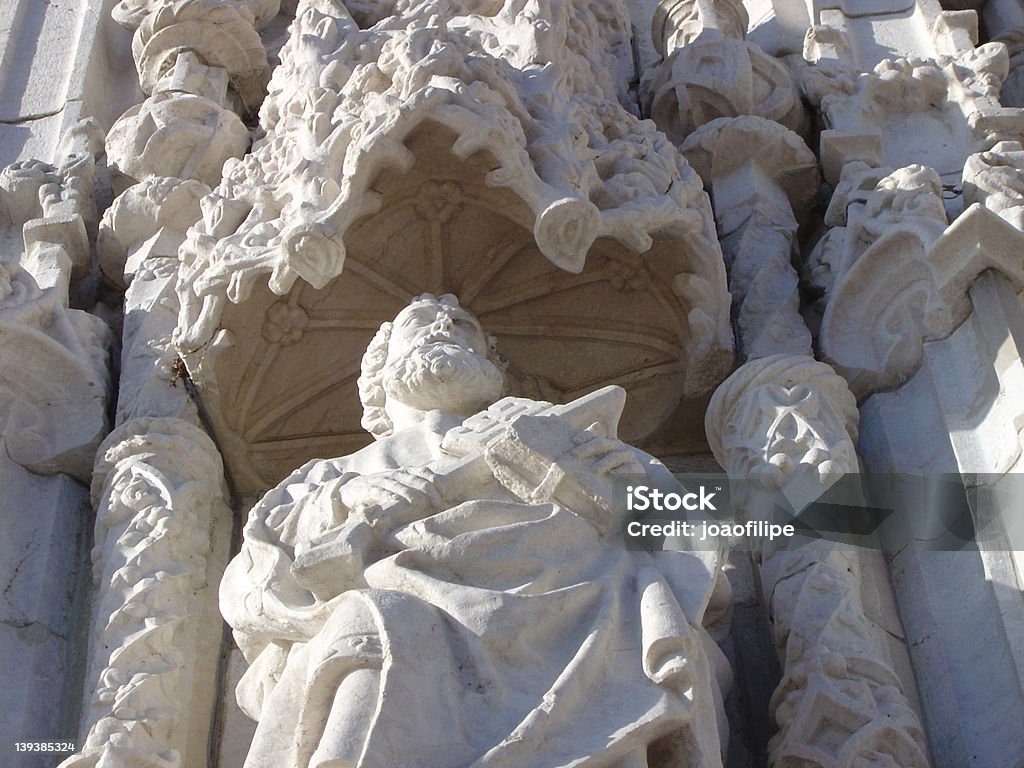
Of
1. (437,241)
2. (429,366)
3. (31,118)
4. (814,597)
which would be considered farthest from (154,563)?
(31,118)

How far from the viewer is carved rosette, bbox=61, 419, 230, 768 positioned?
4.70 metres

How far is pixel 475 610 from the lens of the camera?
4.06m

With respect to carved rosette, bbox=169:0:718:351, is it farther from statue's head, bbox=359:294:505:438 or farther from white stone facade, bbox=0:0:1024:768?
statue's head, bbox=359:294:505:438

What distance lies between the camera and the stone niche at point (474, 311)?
561cm

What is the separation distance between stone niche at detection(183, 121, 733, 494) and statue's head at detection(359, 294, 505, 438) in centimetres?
35

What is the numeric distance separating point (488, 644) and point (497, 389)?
4.01 feet

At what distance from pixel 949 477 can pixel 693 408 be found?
0.82 m

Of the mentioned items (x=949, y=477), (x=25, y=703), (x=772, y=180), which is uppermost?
(x=772, y=180)

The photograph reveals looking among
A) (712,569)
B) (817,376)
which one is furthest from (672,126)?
(712,569)

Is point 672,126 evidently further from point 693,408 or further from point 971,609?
point 971,609

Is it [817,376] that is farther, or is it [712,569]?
[817,376]

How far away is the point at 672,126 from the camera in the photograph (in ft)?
22.5

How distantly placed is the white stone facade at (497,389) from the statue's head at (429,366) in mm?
11

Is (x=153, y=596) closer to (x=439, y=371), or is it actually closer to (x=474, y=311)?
(x=439, y=371)
